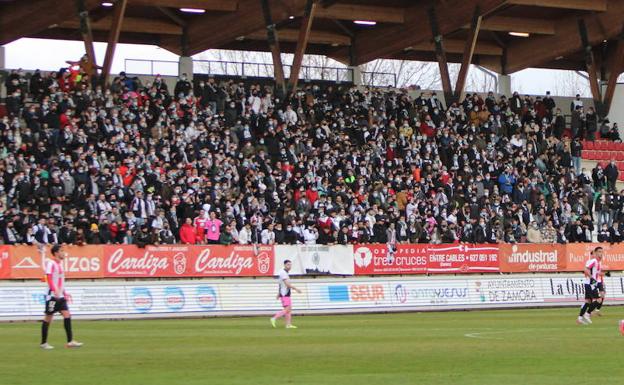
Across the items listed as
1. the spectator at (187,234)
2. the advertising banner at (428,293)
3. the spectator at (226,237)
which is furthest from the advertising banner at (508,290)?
the spectator at (187,234)

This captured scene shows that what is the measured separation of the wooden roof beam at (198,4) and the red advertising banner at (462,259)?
16541 millimetres

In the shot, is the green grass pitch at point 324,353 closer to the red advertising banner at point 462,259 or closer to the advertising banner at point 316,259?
the advertising banner at point 316,259

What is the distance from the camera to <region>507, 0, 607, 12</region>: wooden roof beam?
53.5 metres

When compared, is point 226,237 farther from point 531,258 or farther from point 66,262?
point 531,258

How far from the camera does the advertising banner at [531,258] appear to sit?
1770 inches

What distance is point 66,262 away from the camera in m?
35.6

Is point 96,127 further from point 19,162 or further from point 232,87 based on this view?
point 232,87

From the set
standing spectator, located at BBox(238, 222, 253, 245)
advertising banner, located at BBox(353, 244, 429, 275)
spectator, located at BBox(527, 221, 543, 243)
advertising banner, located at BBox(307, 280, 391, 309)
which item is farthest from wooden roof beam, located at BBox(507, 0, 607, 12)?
advertising banner, located at BBox(307, 280, 391, 309)

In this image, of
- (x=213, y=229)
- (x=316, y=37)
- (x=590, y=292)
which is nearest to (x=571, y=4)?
(x=316, y=37)

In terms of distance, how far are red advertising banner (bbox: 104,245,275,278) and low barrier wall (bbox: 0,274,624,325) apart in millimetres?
909

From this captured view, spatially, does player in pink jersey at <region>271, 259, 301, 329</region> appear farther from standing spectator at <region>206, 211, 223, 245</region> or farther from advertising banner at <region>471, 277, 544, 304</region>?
advertising banner at <region>471, 277, 544, 304</region>

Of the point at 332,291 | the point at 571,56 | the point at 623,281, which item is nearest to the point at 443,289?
the point at 332,291

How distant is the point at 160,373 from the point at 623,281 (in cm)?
3012

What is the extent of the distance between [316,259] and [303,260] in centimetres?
53
